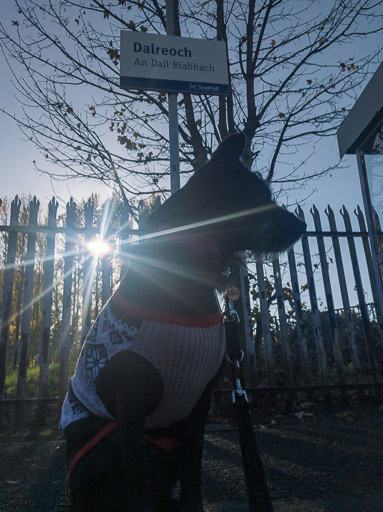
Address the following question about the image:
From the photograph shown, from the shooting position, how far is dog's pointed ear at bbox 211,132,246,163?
1731 mm

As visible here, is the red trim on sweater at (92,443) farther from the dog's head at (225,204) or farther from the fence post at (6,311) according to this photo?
the fence post at (6,311)

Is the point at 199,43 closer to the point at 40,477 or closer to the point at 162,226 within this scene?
the point at 162,226

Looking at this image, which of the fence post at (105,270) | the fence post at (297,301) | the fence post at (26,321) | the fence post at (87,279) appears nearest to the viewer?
the fence post at (26,321)

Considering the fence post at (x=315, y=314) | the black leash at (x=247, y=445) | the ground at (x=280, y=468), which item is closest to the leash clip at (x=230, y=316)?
the black leash at (x=247, y=445)

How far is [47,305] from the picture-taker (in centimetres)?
458

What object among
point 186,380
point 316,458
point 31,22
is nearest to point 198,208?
point 186,380

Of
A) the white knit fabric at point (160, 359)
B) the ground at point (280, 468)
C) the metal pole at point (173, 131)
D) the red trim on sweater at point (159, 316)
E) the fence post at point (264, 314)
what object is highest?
the metal pole at point (173, 131)

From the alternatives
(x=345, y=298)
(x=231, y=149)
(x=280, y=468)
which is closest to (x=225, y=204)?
(x=231, y=149)

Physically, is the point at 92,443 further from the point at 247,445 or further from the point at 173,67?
the point at 173,67

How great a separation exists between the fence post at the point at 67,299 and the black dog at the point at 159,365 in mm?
3161

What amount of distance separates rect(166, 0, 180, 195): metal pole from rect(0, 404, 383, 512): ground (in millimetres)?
2478

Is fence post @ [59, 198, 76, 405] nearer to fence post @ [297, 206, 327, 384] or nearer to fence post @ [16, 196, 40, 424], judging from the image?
fence post @ [16, 196, 40, 424]

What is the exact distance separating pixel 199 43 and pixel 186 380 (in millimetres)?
3783

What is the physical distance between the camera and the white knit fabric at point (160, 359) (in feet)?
→ 4.28
